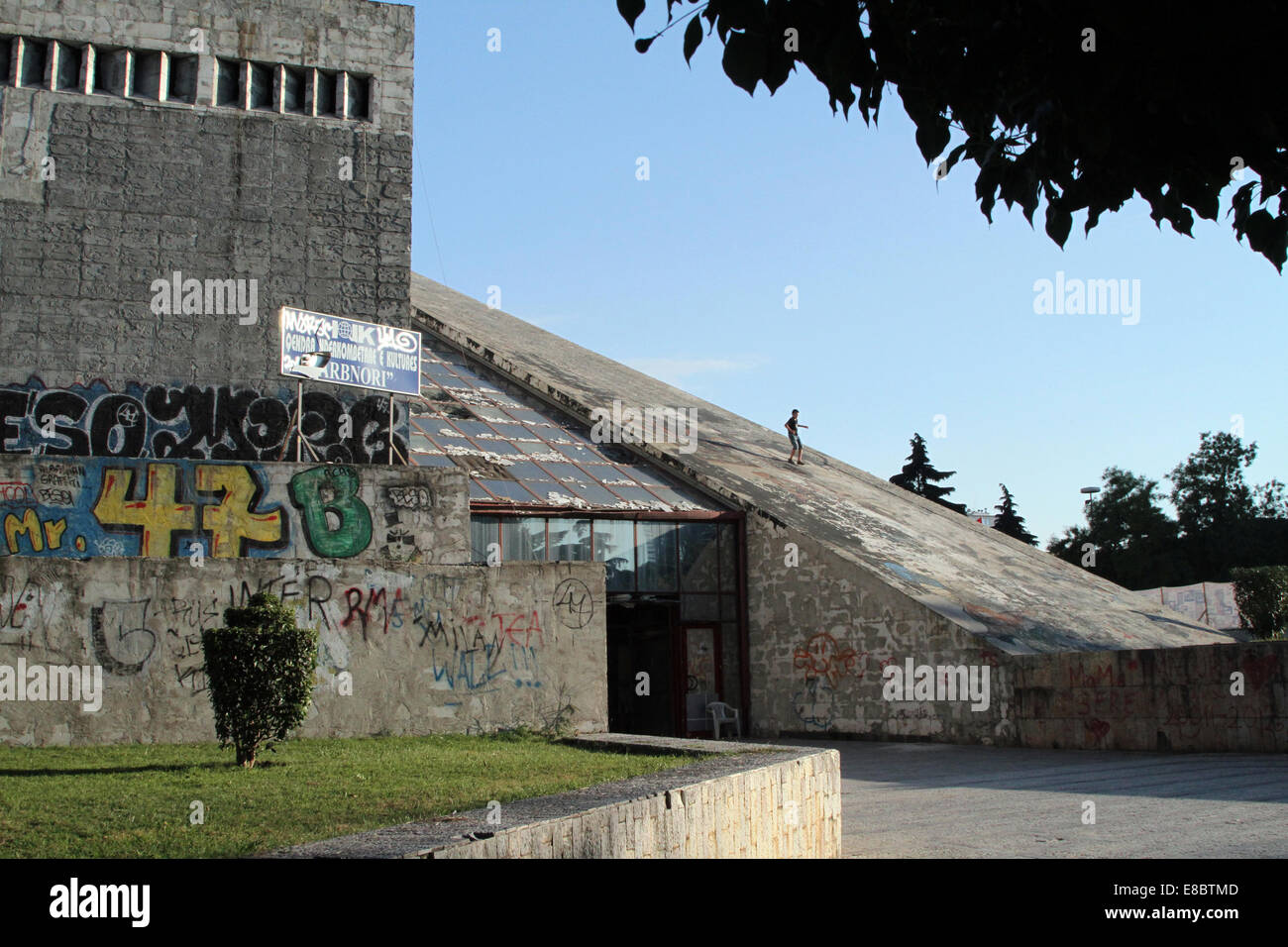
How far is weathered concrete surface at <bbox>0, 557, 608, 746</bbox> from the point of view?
13.1 meters

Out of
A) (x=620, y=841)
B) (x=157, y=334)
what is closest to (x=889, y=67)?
(x=620, y=841)

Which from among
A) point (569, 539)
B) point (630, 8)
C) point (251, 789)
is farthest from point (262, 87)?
point (630, 8)

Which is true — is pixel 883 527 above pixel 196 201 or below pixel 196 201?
below

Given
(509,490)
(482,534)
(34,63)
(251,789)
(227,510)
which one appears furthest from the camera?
(509,490)

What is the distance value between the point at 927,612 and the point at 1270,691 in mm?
6098

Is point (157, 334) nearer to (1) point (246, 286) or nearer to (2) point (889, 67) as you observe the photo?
(1) point (246, 286)

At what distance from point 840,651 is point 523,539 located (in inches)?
278

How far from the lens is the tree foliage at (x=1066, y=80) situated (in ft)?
13.4

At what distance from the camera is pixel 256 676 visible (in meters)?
10.9

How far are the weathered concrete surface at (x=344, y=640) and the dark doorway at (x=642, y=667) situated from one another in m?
8.71

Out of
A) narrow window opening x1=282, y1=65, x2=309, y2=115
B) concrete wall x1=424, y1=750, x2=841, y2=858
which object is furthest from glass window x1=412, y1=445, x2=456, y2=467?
concrete wall x1=424, y1=750, x2=841, y2=858

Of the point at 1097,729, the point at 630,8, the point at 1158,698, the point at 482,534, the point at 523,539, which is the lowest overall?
the point at 1097,729

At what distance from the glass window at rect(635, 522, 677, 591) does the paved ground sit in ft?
26.0

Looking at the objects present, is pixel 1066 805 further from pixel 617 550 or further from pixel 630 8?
pixel 617 550
